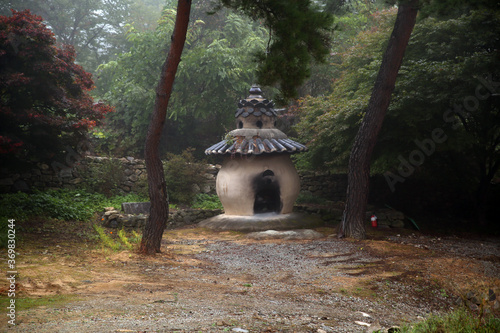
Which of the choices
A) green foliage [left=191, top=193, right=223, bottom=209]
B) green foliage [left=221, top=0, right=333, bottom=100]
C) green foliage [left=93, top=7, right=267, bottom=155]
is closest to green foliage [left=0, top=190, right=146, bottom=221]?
green foliage [left=191, top=193, right=223, bottom=209]

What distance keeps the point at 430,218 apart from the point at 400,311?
9303 mm

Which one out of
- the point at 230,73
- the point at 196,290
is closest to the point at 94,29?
the point at 230,73

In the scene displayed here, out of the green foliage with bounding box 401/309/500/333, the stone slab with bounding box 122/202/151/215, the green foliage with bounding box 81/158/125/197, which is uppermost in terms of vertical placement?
the green foliage with bounding box 81/158/125/197

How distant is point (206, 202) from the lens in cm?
1409

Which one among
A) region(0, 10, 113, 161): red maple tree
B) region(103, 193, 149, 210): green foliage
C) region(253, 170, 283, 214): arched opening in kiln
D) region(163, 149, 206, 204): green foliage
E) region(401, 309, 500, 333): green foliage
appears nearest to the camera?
region(401, 309, 500, 333): green foliage

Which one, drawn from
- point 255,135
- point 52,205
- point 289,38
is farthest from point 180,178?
point 289,38

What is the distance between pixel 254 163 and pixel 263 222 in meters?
1.80

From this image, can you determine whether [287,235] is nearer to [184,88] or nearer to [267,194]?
[267,194]

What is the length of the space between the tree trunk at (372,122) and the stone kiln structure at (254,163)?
2.75 meters

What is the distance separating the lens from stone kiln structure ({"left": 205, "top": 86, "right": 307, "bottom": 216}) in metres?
11.5

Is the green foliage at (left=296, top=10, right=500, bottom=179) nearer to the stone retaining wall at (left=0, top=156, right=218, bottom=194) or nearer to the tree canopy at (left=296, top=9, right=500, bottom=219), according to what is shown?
the tree canopy at (left=296, top=9, right=500, bottom=219)

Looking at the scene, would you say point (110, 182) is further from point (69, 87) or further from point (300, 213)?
point (300, 213)

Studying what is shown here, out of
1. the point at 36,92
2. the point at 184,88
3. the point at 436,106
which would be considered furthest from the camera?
the point at 184,88

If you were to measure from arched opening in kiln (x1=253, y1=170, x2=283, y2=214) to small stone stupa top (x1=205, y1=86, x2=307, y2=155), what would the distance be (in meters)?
0.91
